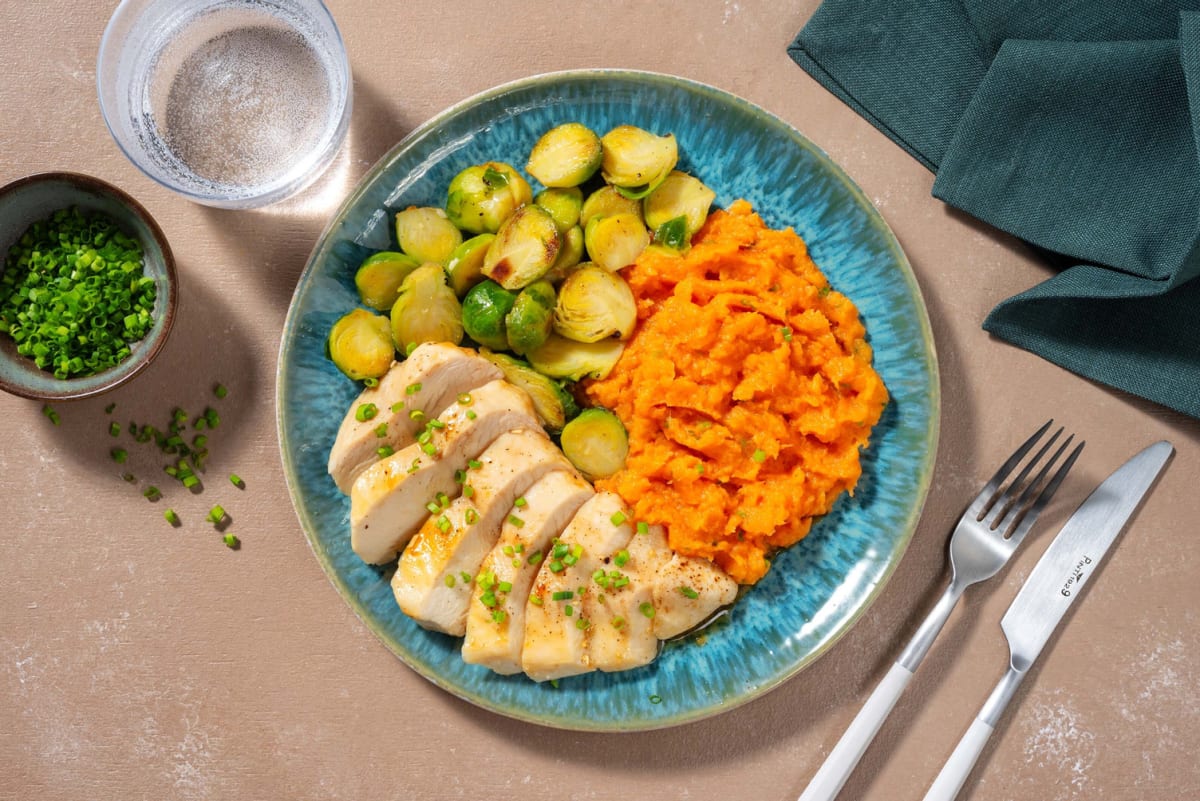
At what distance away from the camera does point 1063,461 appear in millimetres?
2936

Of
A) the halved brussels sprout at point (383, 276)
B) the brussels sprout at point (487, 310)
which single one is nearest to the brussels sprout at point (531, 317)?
the brussels sprout at point (487, 310)

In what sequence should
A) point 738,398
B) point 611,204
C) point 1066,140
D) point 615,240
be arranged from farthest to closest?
point 1066,140, point 611,204, point 615,240, point 738,398

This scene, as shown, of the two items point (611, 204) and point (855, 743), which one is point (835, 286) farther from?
point (855, 743)

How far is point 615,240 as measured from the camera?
2596 mm

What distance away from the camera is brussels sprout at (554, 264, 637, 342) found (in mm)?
2537

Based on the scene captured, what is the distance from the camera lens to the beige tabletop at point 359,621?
2.93 metres

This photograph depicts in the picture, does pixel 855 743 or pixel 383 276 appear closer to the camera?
pixel 383 276

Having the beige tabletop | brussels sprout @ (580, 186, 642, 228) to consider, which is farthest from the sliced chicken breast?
brussels sprout @ (580, 186, 642, 228)

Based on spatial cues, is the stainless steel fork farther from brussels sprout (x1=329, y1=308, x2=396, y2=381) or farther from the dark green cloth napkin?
brussels sprout (x1=329, y1=308, x2=396, y2=381)

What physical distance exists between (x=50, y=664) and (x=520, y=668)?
1.78m

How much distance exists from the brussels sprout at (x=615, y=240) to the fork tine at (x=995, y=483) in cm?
147

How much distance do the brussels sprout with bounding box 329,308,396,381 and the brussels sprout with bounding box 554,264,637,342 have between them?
59 cm

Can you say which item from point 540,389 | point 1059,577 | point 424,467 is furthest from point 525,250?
point 1059,577

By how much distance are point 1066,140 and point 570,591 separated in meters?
2.28
